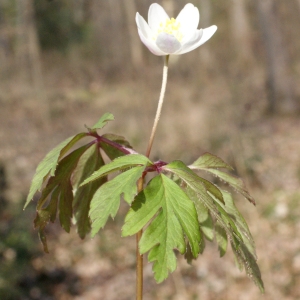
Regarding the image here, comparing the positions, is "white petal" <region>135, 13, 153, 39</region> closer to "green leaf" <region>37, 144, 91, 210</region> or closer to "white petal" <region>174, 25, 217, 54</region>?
"white petal" <region>174, 25, 217, 54</region>

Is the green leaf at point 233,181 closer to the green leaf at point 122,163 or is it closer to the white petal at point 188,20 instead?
the green leaf at point 122,163

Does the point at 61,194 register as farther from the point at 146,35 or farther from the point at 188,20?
the point at 188,20

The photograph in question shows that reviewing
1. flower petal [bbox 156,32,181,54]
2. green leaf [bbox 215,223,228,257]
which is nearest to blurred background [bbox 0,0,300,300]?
green leaf [bbox 215,223,228,257]

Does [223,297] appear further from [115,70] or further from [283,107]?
[115,70]

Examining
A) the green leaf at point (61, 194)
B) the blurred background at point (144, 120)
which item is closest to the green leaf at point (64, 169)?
the green leaf at point (61, 194)

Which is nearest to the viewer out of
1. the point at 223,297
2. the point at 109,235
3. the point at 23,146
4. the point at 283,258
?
the point at 223,297

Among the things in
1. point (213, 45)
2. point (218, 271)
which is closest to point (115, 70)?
point (213, 45)

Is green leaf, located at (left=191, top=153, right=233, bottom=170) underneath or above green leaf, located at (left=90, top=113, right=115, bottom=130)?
underneath

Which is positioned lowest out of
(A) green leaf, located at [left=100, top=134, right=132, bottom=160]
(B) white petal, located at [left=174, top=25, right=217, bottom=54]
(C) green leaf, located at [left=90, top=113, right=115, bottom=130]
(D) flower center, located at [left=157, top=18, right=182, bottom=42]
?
(A) green leaf, located at [left=100, top=134, right=132, bottom=160]
